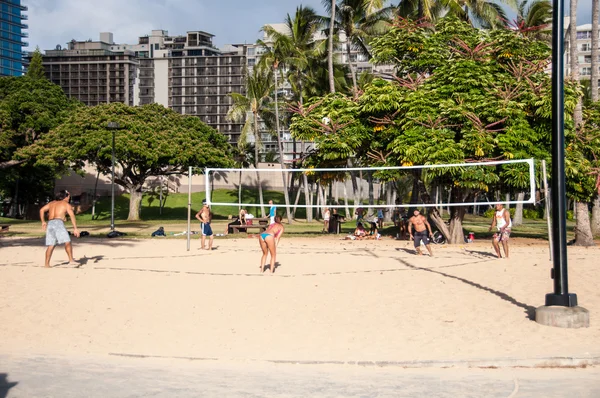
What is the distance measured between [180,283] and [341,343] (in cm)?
575

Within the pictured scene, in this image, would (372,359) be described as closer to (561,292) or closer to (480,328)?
(480,328)

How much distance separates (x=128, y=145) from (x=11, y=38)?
127 metres

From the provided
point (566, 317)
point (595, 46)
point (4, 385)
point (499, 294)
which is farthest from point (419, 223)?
point (595, 46)

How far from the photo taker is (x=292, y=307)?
11.9m

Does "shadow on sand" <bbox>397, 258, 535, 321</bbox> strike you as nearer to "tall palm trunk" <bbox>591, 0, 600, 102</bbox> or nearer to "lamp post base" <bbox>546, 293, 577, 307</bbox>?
"lamp post base" <bbox>546, 293, 577, 307</bbox>

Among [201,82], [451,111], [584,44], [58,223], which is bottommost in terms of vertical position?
[58,223]

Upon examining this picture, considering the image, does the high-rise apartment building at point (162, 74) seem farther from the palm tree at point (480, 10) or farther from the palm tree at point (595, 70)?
the palm tree at point (595, 70)

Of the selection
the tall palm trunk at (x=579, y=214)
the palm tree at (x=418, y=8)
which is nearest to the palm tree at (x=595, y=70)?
the tall palm trunk at (x=579, y=214)

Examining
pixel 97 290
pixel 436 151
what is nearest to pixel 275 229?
pixel 97 290

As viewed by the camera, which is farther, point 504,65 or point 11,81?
point 11,81

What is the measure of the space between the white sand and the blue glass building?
150 meters

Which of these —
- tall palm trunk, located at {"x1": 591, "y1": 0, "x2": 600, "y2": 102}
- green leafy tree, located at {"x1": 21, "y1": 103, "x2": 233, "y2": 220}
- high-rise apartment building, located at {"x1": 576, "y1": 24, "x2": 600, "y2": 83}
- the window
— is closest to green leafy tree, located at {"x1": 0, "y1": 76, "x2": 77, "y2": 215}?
green leafy tree, located at {"x1": 21, "y1": 103, "x2": 233, "y2": 220}

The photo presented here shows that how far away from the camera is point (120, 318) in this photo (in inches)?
428

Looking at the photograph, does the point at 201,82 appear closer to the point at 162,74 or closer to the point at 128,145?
the point at 162,74
